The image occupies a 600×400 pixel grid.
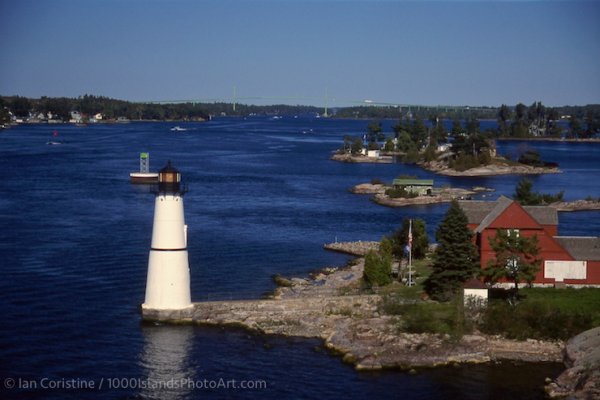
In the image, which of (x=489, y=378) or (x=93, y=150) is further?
(x=93, y=150)

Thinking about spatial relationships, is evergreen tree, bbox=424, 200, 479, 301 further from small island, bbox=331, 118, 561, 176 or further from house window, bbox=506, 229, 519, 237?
small island, bbox=331, 118, 561, 176

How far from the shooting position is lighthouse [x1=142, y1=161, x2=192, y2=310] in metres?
29.8

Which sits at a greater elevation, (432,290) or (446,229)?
(446,229)

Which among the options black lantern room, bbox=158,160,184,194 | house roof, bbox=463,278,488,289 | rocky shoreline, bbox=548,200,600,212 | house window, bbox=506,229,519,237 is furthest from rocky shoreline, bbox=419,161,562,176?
black lantern room, bbox=158,160,184,194

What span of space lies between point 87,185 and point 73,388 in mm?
50898

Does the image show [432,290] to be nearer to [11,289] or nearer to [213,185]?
[11,289]

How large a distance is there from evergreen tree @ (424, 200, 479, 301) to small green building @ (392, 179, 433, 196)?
4068 cm

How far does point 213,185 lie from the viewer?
77.0 meters

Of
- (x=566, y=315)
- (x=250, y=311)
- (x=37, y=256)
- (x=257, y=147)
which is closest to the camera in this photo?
(x=566, y=315)

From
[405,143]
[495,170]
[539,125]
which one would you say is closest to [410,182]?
[495,170]

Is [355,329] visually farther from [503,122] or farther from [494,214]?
[503,122]

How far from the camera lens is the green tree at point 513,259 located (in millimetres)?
30141

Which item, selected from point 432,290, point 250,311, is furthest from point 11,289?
point 432,290

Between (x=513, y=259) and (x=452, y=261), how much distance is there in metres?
1.94
